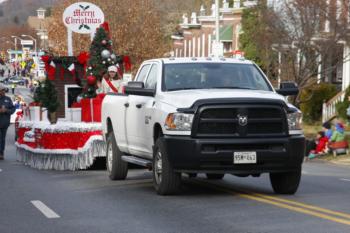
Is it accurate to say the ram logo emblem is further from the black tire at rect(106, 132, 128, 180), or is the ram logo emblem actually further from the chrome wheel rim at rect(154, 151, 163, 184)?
the black tire at rect(106, 132, 128, 180)

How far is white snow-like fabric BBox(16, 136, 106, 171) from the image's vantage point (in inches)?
672

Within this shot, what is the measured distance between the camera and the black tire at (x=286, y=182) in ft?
41.5

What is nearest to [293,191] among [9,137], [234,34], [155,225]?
[155,225]

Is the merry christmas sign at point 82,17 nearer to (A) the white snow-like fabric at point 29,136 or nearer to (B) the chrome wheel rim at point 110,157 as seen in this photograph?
(A) the white snow-like fabric at point 29,136

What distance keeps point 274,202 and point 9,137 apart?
31109mm

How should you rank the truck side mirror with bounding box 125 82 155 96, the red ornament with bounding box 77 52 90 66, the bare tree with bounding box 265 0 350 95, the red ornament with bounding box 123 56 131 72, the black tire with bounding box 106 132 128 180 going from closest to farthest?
the truck side mirror with bounding box 125 82 155 96 < the black tire with bounding box 106 132 128 180 < the red ornament with bounding box 77 52 90 66 < the red ornament with bounding box 123 56 131 72 < the bare tree with bounding box 265 0 350 95

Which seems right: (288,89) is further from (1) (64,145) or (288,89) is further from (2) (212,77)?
(1) (64,145)

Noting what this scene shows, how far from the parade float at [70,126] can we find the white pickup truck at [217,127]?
3.74 meters

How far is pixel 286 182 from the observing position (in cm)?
1283

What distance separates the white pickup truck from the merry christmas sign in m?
12.4

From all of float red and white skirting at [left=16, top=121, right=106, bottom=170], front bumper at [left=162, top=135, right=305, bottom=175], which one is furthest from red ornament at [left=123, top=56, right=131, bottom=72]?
front bumper at [left=162, top=135, right=305, bottom=175]

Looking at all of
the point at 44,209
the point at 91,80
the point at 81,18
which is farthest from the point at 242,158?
the point at 81,18

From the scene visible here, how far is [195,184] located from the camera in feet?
48.4

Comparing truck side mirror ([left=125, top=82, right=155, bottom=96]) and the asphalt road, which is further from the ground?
truck side mirror ([left=125, top=82, right=155, bottom=96])
